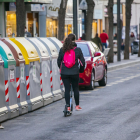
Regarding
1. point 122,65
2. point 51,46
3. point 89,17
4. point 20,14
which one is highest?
point 20,14

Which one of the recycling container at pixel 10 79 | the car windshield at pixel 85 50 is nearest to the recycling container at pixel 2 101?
the recycling container at pixel 10 79

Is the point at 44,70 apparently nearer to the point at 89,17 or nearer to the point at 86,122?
the point at 86,122

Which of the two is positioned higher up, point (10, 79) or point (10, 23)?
point (10, 23)

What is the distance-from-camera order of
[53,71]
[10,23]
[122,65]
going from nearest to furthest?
[53,71]
[122,65]
[10,23]

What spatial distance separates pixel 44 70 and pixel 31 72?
0.93m

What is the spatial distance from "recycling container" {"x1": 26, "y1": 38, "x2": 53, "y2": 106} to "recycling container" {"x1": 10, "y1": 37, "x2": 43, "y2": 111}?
248 mm

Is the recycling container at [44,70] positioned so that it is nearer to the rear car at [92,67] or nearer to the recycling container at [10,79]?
the recycling container at [10,79]

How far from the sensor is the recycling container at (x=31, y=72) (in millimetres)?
10922

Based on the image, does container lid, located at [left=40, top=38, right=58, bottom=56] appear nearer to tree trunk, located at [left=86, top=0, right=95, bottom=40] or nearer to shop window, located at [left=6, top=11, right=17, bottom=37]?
tree trunk, located at [left=86, top=0, right=95, bottom=40]

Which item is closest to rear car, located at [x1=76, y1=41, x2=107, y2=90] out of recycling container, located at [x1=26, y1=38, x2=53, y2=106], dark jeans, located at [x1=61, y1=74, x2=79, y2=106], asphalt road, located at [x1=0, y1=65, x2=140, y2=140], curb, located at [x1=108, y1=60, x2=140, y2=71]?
asphalt road, located at [x1=0, y1=65, x2=140, y2=140]

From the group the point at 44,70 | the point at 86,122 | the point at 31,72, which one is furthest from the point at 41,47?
the point at 86,122

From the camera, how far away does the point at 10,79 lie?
10000 millimetres

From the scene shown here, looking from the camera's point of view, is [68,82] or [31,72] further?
[31,72]

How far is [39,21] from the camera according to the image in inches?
1319
